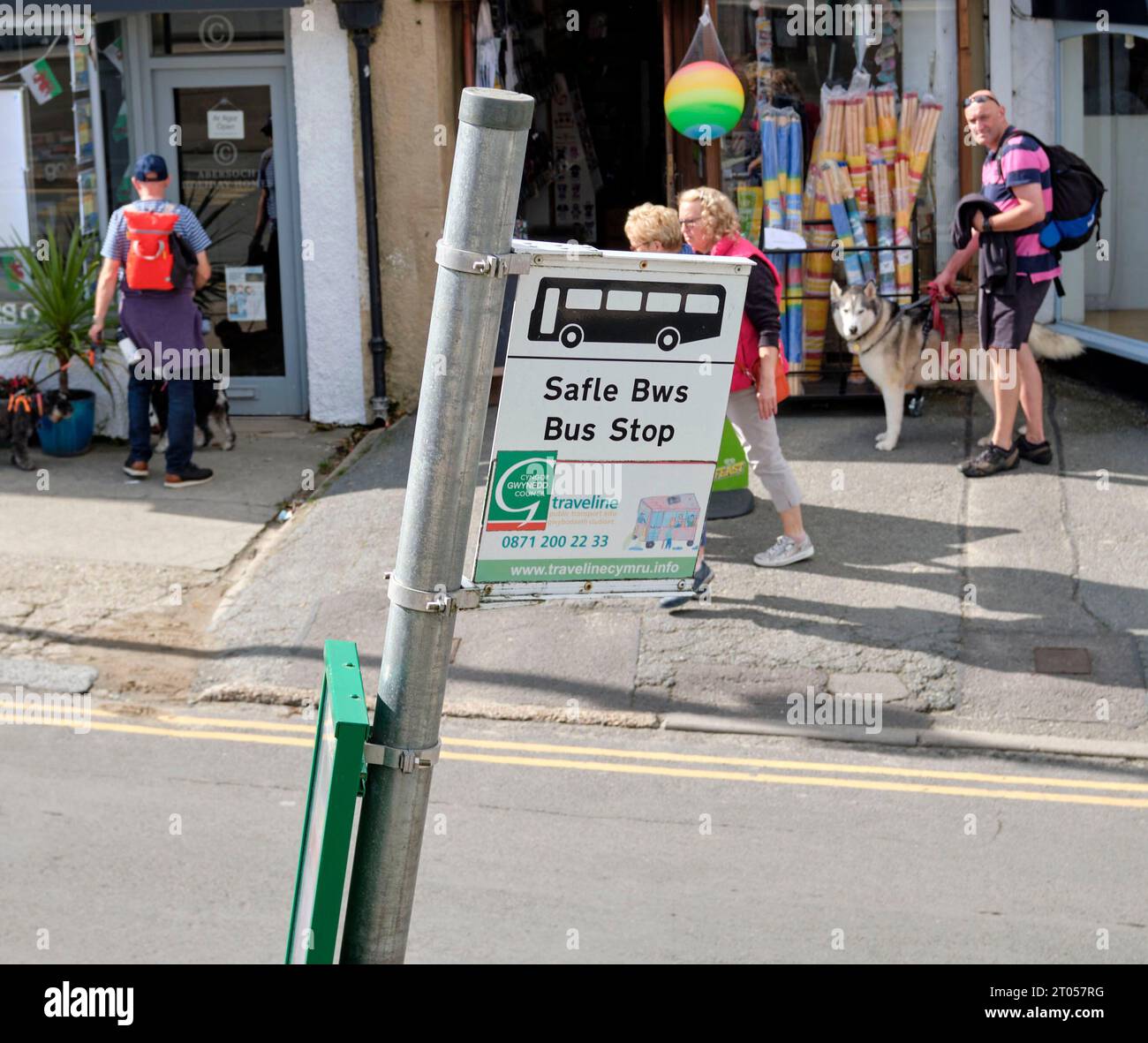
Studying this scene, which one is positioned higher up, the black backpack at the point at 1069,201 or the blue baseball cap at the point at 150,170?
the blue baseball cap at the point at 150,170

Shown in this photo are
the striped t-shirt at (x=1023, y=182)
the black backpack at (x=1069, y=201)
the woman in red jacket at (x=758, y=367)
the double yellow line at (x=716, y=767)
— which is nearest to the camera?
the double yellow line at (x=716, y=767)

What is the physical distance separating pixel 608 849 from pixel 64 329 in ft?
22.6

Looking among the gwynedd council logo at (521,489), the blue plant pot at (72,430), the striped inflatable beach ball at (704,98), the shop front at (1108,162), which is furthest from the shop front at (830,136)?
the gwynedd council logo at (521,489)

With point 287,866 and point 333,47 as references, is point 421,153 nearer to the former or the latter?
point 333,47

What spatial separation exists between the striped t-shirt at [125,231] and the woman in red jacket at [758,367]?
3.70 meters

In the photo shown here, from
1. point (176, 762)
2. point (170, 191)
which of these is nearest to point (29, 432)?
point (170, 191)

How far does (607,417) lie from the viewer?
2.66m

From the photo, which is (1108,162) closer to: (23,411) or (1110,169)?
(1110,169)

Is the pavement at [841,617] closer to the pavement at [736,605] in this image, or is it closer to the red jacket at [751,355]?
the pavement at [736,605]

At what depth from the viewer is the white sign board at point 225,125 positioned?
12.2m

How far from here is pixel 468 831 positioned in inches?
248

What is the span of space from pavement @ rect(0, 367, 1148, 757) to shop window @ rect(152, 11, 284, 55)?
328 centimetres

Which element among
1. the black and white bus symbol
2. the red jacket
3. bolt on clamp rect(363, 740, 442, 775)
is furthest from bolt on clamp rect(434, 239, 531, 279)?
the red jacket

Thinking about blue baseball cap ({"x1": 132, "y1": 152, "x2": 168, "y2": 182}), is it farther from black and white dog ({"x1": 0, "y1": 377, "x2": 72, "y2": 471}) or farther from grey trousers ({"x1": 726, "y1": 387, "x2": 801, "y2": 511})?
grey trousers ({"x1": 726, "y1": 387, "x2": 801, "y2": 511})
